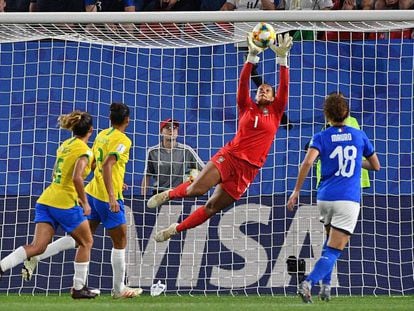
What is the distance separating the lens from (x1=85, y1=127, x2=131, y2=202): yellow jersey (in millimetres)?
12258

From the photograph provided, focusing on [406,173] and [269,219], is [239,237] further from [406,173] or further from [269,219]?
[406,173]

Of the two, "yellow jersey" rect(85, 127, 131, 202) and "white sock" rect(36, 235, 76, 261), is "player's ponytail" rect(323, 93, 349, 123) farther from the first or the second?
"white sock" rect(36, 235, 76, 261)

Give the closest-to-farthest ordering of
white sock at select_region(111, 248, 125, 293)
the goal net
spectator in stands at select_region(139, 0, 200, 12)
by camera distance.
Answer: white sock at select_region(111, 248, 125, 293) → the goal net → spectator in stands at select_region(139, 0, 200, 12)

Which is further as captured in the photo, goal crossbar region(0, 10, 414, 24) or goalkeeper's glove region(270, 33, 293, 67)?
goal crossbar region(0, 10, 414, 24)

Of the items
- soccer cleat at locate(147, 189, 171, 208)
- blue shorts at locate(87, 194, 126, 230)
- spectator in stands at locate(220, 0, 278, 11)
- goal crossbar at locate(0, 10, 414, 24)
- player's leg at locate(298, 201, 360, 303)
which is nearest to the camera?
player's leg at locate(298, 201, 360, 303)

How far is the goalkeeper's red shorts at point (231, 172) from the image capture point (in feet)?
42.4

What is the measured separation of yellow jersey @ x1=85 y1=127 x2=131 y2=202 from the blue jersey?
2.05m

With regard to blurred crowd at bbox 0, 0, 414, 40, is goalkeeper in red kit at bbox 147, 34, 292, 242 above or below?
below

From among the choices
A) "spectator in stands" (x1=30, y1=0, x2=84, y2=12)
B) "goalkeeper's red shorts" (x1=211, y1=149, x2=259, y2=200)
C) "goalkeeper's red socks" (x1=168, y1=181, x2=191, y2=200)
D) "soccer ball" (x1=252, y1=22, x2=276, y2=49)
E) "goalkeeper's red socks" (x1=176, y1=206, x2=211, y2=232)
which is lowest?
"goalkeeper's red socks" (x1=176, y1=206, x2=211, y2=232)

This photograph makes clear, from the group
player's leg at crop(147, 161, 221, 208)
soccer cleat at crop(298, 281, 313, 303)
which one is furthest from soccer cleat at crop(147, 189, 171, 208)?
soccer cleat at crop(298, 281, 313, 303)

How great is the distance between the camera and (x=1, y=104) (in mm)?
14641

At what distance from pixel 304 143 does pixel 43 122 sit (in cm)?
308

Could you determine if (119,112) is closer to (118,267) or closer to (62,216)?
(62,216)

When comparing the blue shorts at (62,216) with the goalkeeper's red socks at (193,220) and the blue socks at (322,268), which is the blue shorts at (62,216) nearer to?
the goalkeeper's red socks at (193,220)
